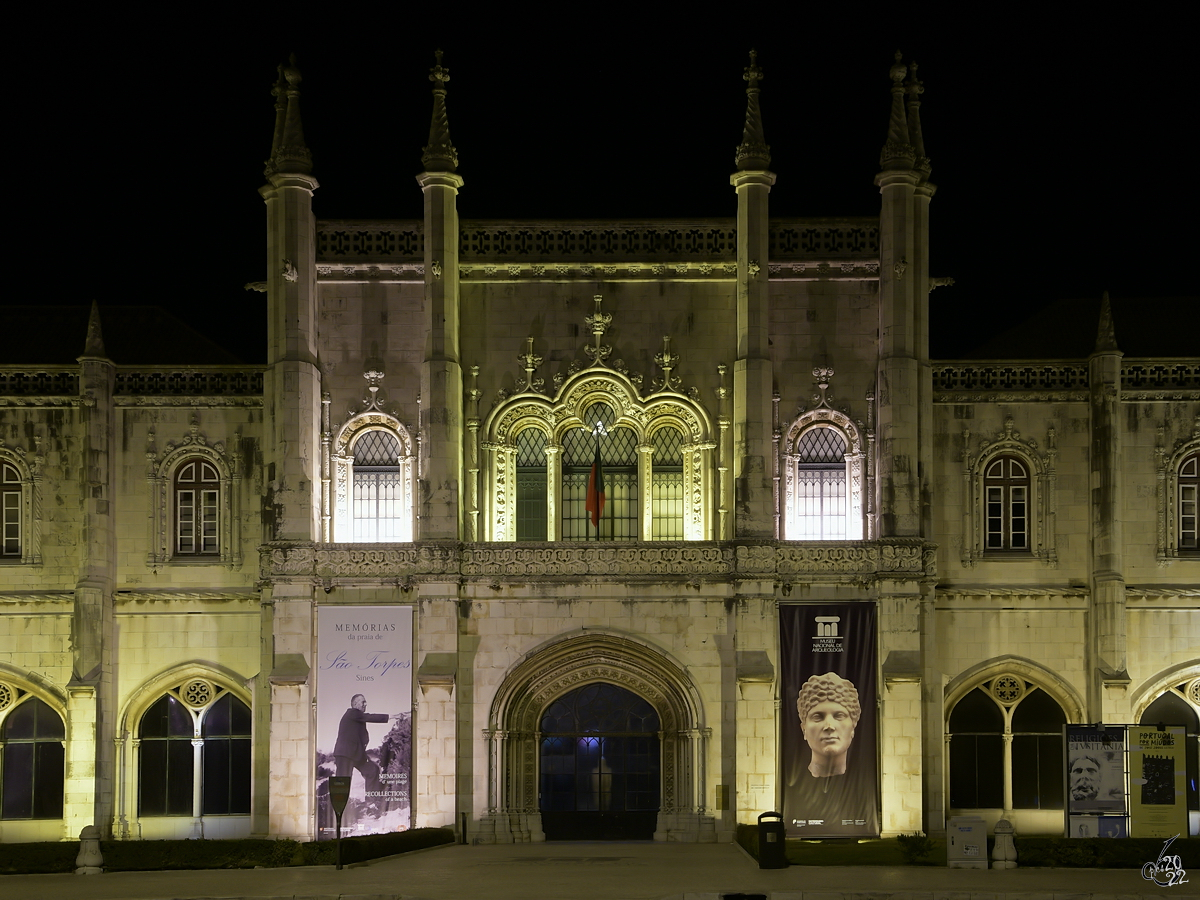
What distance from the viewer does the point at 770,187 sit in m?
36.8

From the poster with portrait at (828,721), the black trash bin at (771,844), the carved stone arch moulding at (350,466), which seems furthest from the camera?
the carved stone arch moulding at (350,466)

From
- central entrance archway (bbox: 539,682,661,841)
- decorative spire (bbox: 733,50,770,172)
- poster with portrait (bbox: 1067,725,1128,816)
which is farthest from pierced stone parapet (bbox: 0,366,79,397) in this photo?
poster with portrait (bbox: 1067,725,1128,816)

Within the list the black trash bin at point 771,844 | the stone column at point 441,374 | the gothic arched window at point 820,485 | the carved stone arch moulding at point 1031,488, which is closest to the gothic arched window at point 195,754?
the stone column at point 441,374

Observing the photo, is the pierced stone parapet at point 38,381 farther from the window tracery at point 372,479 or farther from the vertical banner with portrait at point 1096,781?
the vertical banner with portrait at point 1096,781

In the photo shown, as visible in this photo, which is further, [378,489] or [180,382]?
[180,382]

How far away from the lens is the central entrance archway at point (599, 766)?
117 feet

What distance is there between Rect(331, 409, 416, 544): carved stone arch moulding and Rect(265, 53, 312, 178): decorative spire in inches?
234

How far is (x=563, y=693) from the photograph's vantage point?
119 feet

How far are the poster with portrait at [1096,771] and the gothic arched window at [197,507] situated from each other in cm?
2005

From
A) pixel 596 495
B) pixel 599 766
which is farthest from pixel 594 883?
pixel 596 495

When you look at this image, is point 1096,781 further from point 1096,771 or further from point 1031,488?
point 1031,488

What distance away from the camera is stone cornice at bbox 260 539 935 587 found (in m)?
35.4

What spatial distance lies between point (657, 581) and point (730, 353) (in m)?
5.79

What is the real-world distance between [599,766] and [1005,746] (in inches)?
378
